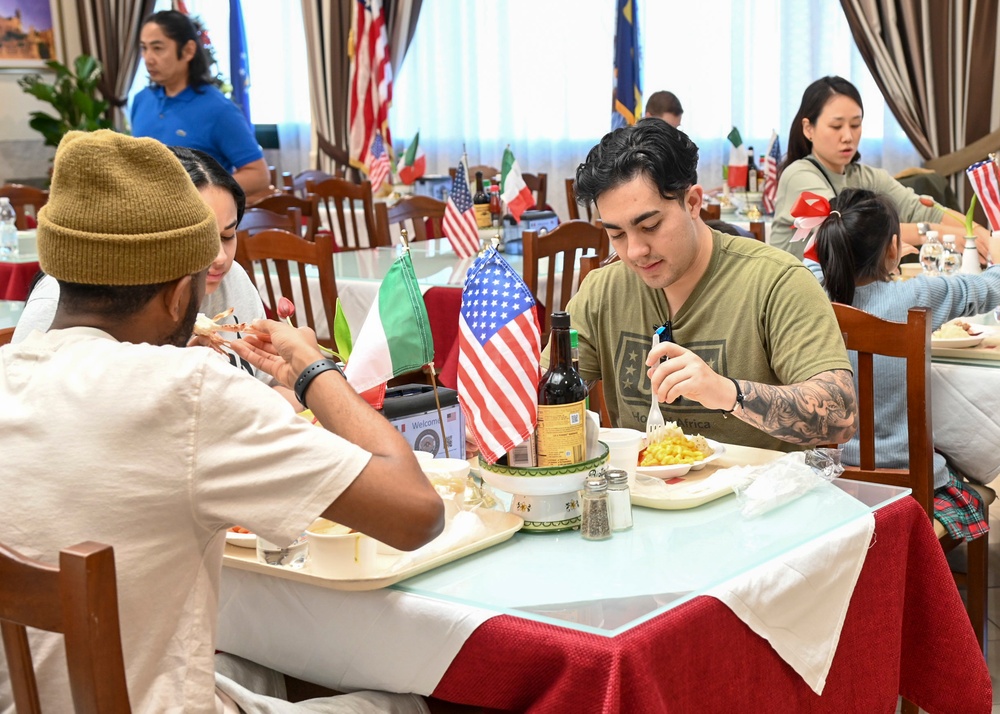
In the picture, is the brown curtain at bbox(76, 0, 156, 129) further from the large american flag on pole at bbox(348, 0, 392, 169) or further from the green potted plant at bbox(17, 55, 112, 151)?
the large american flag on pole at bbox(348, 0, 392, 169)

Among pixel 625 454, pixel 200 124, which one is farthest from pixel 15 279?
pixel 625 454

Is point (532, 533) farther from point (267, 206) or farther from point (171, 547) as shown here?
point (267, 206)

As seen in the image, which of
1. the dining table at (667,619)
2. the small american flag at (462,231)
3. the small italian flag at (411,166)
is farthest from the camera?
the small italian flag at (411,166)

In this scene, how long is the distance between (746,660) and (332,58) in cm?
823

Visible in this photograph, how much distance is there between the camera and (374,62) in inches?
328

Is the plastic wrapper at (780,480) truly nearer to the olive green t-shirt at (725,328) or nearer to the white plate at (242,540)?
the olive green t-shirt at (725,328)

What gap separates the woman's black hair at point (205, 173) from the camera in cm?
214

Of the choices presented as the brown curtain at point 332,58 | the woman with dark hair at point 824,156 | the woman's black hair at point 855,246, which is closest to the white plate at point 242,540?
the woman's black hair at point 855,246

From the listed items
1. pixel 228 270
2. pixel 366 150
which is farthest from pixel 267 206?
pixel 366 150

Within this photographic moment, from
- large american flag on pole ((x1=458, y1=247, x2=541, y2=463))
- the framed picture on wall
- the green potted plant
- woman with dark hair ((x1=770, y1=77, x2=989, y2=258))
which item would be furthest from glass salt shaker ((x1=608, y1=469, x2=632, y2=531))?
the framed picture on wall

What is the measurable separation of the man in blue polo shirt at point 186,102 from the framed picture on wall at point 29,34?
237 inches

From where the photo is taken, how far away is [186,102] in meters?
4.37

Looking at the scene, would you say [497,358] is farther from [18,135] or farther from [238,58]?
[18,135]

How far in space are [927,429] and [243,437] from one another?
138cm
